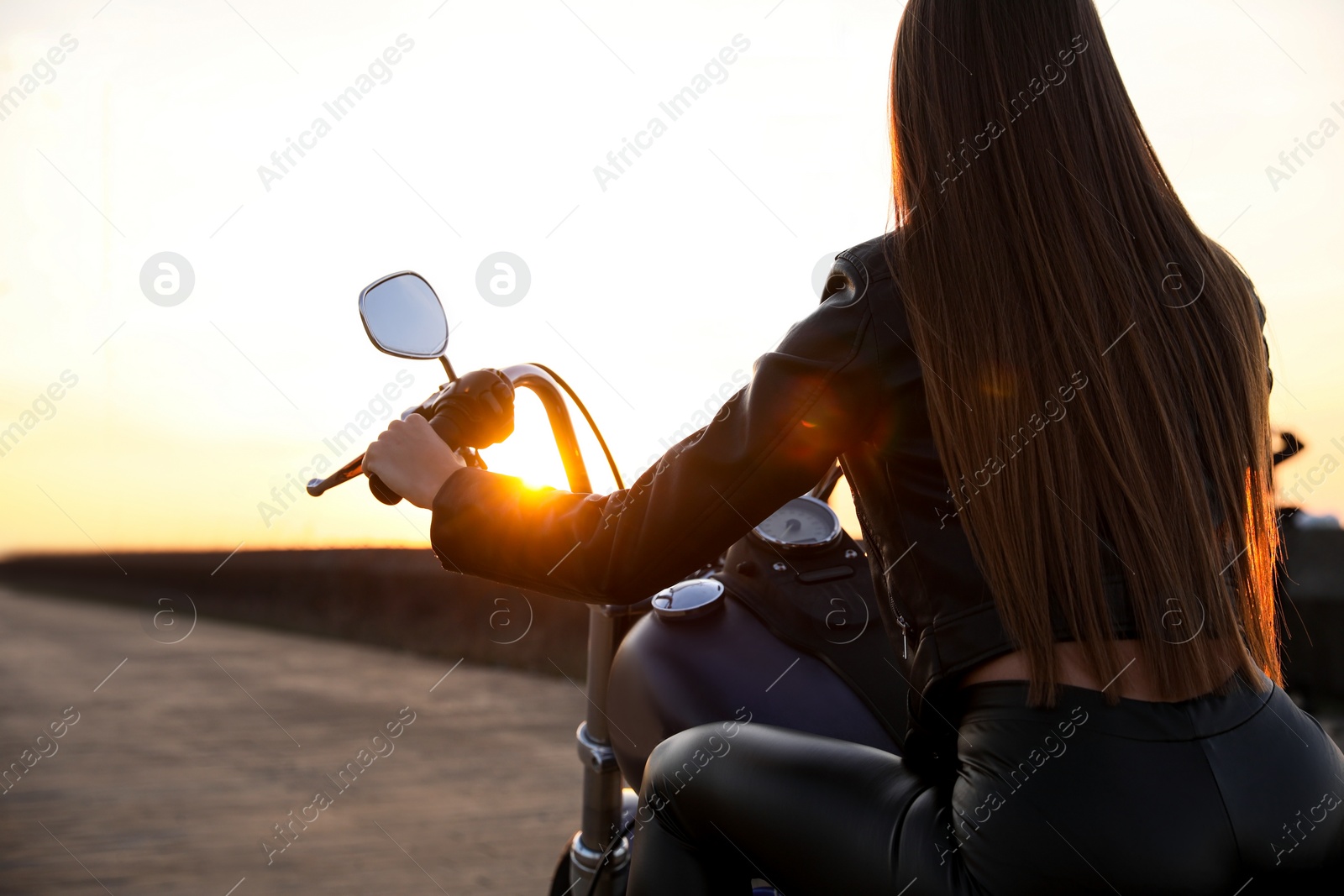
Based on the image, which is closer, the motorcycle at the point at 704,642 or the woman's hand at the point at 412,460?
the woman's hand at the point at 412,460

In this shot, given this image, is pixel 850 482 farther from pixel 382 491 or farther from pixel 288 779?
pixel 288 779

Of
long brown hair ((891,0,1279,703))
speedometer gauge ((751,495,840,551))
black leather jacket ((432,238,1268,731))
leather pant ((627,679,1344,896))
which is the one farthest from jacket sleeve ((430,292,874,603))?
speedometer gauge ((751,495,840,551))

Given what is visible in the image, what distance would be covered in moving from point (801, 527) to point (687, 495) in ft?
1.89

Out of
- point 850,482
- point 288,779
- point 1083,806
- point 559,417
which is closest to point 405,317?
point 559,417

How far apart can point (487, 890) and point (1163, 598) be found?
2.73 meters

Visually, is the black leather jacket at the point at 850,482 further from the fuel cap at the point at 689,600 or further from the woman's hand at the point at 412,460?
the fuel cap at the point at 689,600

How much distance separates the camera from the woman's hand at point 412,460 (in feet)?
4.29

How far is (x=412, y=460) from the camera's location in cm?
132

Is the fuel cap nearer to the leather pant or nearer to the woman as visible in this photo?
the woman

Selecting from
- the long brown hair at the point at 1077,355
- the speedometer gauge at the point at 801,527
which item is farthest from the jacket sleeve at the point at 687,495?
the speedometer gauge at the point at 801,527

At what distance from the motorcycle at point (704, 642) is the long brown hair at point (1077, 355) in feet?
1.43

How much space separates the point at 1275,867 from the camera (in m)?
0.96

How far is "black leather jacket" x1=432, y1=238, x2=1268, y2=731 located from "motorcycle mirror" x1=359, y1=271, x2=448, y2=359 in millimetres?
455

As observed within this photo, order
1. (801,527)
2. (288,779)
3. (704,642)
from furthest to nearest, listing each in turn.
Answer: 1. (288,779)
2. (801,527)
3. (704,642)
